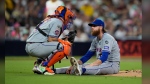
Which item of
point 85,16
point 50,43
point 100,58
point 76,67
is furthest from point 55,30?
point 85,16

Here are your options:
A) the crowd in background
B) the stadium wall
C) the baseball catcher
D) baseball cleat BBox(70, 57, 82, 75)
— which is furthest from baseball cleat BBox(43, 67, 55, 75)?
the crowd in background

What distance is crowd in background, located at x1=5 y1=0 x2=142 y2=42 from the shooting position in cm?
1858

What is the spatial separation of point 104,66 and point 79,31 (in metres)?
10.8

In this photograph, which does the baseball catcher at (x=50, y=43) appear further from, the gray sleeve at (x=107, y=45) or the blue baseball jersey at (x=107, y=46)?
the gray sleeve at (x=107, y=45)

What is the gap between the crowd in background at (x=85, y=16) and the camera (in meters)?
18.6

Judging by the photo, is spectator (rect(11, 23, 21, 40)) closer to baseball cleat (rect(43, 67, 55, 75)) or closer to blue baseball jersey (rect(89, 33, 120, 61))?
blue baseball jersey (rect(89, 33, 120, 61))

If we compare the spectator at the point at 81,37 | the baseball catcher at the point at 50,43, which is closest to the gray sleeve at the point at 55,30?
the baseball catcher at the point at 50,43

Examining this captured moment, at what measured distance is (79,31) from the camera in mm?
19219

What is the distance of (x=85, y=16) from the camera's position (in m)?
19.6

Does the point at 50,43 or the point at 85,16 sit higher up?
the point at 85,16

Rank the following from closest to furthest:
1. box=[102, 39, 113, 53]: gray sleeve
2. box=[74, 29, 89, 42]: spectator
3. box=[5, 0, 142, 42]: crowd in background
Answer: box=[102, 39, 113, 53]: gray sleeve < box=[5, 0, 142, 42]: crowd in background < box=[74, 29, 89, 42]: spectator

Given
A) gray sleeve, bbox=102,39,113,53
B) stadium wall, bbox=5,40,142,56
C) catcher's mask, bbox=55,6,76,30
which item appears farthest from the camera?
Result: stadium wall, bbox=5,40,142,56

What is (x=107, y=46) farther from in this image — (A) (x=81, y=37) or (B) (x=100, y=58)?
(A) (x=81, y=37)

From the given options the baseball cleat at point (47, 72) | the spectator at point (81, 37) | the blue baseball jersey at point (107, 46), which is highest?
the spectator at point (81, 37)
